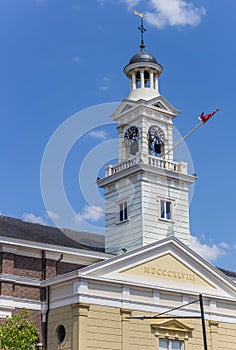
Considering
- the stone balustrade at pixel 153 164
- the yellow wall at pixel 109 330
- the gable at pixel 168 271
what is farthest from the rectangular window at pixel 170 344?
the stone balustrade at pixel 153 164

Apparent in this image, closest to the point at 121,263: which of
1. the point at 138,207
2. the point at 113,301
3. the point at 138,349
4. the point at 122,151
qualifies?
the point at 113,301

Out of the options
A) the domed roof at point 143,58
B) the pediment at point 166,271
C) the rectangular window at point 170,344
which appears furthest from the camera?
the domed roof at point 143,58

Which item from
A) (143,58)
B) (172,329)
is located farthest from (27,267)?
(143,58)

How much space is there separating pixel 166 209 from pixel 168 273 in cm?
796

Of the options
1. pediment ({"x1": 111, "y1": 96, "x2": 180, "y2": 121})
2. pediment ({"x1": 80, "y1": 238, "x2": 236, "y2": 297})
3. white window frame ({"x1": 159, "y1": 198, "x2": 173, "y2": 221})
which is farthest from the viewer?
pediment ({"x1": 111, "y1": 96, "x2": 180, "y2": 121})

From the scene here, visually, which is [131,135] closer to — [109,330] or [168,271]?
[168,271]

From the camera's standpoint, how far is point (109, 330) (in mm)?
37188

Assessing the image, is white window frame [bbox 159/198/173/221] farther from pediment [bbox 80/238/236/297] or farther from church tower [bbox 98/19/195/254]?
pediment [bbox 80/238/236/297]

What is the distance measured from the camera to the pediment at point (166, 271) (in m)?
38.8

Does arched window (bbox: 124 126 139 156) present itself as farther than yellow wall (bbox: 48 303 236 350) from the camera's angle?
Yes

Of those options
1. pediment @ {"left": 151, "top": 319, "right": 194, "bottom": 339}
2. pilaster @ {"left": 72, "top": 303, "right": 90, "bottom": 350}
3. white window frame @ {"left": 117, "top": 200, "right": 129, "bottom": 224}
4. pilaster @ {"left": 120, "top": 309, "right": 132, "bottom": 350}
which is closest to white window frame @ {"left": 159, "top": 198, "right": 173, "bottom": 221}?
white window frame @ {"left": 117, "top": 200, "right": 129, "bottom": 224}

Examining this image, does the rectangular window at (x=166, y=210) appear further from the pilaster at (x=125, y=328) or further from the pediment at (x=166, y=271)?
the pilaster at (x=125, y=328)

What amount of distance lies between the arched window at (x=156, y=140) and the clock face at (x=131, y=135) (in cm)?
103

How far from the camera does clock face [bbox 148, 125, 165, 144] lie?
50219mm
